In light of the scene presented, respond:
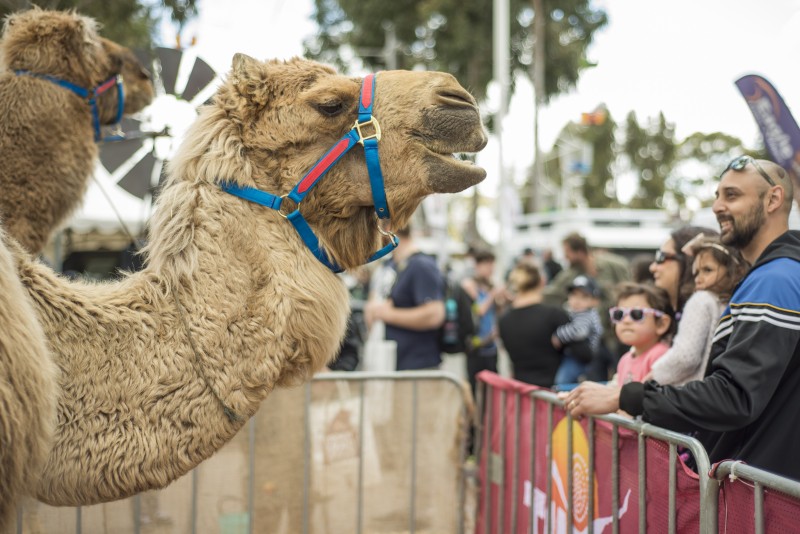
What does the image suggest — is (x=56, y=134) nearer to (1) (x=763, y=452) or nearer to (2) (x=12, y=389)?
(2) (x=12, y=389)

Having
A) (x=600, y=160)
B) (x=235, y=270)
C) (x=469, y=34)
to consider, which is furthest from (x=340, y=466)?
(x=600, y=160)

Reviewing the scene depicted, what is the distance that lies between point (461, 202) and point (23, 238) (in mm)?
62951

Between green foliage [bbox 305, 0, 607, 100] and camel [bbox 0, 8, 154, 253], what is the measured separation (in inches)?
816

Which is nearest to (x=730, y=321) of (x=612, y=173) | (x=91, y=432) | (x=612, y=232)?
(x=91, y=432)

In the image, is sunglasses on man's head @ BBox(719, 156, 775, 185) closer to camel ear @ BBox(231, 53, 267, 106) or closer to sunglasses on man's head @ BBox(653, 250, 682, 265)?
sunglasses on man's head @ BBox(653, 250, 682, 265)

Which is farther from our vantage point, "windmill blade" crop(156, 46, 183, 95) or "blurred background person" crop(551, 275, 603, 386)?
"blurred background person" crop(551, 275, 603, 386)

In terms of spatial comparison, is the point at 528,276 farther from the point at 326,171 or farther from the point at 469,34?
the point at 469,34

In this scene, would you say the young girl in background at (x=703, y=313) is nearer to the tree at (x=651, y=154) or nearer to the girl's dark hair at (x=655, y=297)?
the girl's dark hair at (x=655, y=297)

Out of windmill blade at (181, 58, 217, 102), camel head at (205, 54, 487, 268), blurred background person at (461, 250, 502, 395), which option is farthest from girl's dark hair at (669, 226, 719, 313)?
blurred background person at (461, 250, 502, 395)

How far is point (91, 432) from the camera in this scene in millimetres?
2256

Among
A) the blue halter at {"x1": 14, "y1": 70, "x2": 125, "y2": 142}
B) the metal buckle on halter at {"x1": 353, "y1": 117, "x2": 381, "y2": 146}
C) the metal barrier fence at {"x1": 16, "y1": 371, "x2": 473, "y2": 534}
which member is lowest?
the metal barrier fence at {"x1": 16, "y1": 371, "x2": 473, "y2": 534}

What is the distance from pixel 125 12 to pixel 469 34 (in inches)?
592

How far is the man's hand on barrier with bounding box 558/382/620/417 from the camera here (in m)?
3.07

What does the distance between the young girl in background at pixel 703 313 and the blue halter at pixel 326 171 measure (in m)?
1.70
